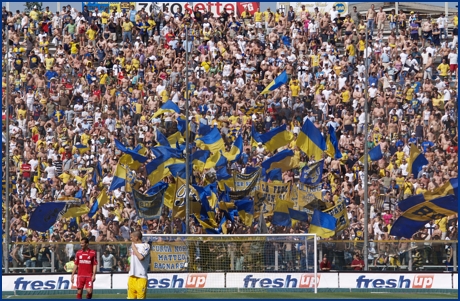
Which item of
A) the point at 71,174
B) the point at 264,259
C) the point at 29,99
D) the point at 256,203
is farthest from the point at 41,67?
the point at 264,259

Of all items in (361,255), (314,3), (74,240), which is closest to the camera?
(361,255)

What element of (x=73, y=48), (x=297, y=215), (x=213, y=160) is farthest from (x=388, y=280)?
(x=73, y=48)

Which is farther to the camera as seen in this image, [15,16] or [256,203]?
[15,16]

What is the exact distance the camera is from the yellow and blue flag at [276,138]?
34781 millimetres

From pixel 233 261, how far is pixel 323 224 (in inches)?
123

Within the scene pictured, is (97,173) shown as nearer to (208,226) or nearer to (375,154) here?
(208,226)

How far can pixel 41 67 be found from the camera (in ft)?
143

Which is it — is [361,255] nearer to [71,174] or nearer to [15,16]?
[71,174]

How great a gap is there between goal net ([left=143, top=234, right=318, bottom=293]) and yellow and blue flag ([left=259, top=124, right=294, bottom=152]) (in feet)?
15.8

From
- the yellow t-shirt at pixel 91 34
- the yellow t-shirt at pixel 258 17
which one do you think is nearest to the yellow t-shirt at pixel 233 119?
the yellow t-shirt at pixel 258 17

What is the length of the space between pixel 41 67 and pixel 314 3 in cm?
1259

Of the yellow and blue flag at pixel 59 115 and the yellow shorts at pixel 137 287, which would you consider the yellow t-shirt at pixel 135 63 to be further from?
the yellow shorts at pixel 137 287

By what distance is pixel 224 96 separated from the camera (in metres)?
40.6

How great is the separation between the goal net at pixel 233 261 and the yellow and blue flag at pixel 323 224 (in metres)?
1.66
